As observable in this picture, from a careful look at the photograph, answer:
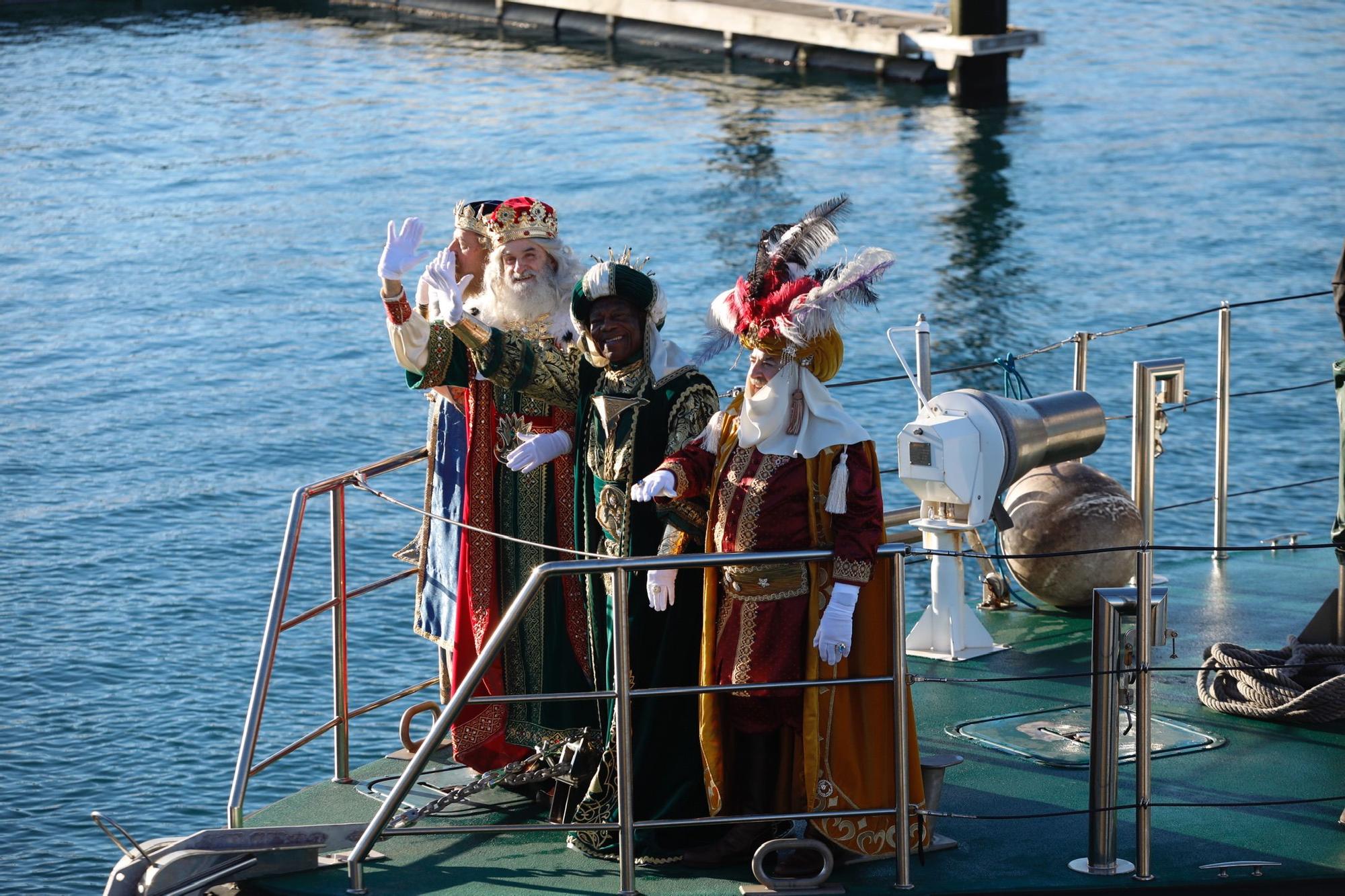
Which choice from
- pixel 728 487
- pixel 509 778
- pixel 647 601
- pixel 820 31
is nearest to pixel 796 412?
pixel 728 487

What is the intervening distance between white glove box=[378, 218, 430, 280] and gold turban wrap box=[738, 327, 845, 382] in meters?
1.18

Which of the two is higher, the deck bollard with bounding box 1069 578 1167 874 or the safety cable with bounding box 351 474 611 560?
the safety cable with bounding box 351 474 611 560

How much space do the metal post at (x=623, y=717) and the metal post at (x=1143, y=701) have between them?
1.38m

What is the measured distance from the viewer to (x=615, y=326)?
5137mm

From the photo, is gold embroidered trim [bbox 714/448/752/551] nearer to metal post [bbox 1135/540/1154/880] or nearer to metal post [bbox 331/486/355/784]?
metal post [bbox 1135/540/1154/880]

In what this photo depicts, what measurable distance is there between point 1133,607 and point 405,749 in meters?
2.65

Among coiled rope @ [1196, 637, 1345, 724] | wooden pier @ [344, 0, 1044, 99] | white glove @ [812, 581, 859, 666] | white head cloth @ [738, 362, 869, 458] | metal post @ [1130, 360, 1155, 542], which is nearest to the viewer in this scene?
white glove @ [812, 581, 859, 666]

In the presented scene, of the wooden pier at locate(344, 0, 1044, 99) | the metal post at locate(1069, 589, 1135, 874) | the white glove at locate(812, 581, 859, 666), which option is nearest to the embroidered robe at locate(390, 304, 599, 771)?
the white glove at locate(812, 581, 859, 666)

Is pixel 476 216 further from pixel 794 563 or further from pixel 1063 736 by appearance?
pixel 1063 736

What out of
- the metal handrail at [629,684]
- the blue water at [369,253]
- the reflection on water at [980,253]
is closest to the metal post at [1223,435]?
the metal handrail at [629,684]

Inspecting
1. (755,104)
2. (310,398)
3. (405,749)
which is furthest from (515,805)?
(755,104)

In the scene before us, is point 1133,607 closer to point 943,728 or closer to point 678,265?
point 943,728

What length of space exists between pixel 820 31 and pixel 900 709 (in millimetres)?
24226

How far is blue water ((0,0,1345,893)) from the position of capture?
428 inches
